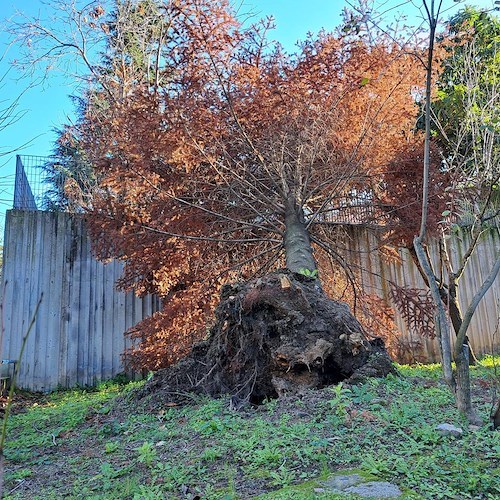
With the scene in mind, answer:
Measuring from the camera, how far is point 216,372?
3936mm

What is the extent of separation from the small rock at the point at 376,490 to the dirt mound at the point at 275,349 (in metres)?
1.59

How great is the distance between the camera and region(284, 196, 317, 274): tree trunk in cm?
468

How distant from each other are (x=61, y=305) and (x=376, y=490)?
213 inches

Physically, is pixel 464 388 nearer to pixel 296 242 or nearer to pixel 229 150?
pixel 296 242

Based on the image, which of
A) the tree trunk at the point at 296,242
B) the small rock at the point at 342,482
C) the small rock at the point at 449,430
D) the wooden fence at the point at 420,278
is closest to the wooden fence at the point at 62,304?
the wooden fence at the point at 420,278

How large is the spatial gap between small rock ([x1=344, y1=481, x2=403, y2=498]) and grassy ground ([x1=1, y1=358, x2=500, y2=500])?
0.05 m

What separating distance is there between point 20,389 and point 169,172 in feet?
10.4

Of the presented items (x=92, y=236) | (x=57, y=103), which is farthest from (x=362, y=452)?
(x=57, y=103)

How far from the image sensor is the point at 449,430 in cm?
227

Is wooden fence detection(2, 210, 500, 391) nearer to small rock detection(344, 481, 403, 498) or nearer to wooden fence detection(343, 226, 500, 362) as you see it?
wooden fence detection(343, 226, 500, 362)

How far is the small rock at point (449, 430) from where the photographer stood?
2.23m

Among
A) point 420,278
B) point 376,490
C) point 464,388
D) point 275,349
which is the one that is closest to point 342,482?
point 376,490

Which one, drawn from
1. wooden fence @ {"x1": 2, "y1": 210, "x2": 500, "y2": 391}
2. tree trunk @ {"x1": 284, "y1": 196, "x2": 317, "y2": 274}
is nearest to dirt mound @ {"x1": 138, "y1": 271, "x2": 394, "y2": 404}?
tree trunk @ {"x1": 284, "y1": 196, "x2": 317, "y2": 274}

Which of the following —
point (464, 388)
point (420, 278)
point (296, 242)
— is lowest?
point (464, 388)
